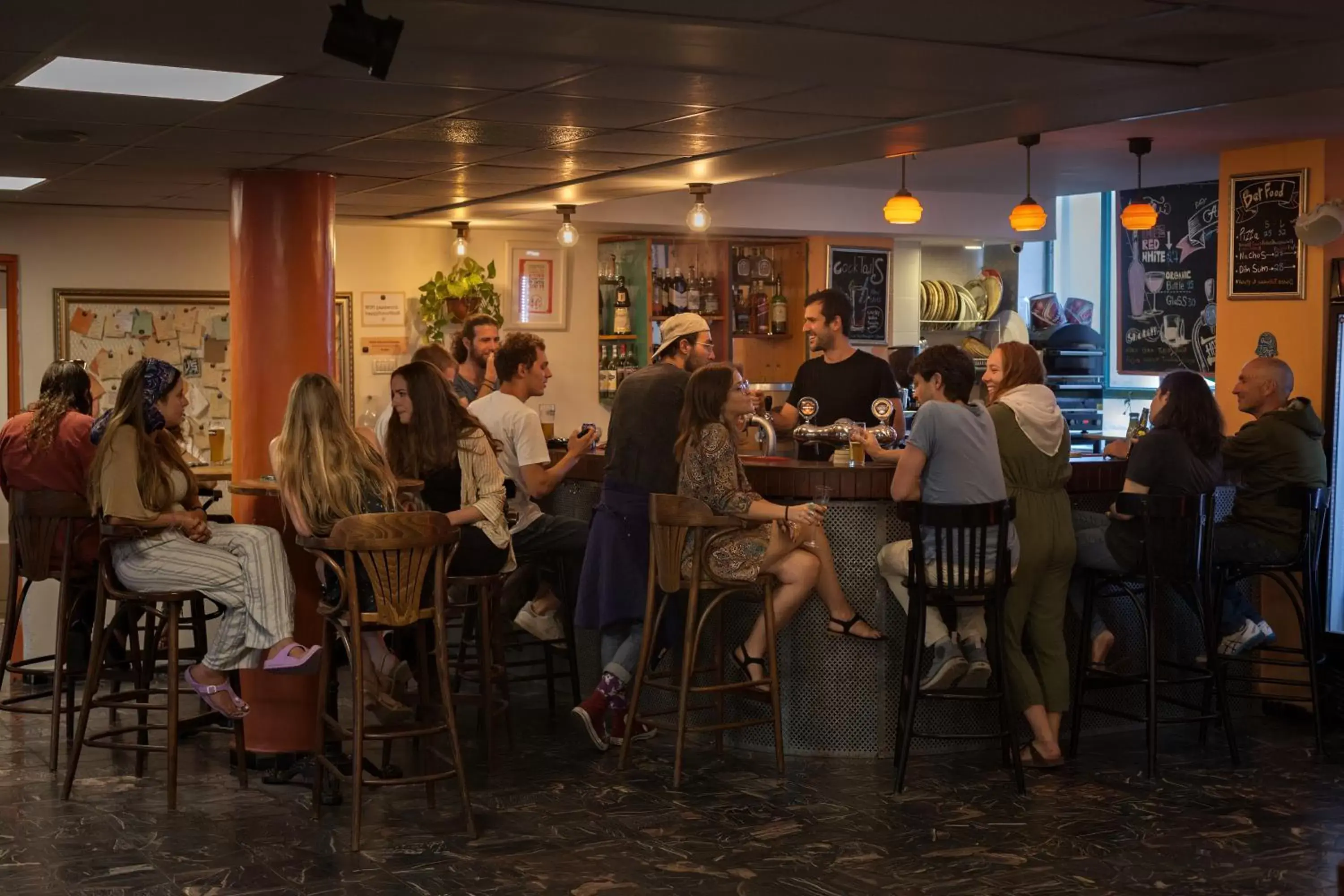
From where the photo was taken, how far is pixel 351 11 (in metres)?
3.35

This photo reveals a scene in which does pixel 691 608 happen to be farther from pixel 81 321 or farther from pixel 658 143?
pixel 81 321

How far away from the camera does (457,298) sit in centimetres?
947

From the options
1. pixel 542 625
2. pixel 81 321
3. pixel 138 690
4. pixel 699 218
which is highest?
pixel 699 218

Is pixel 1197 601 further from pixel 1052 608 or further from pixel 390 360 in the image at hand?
pixel 390 360

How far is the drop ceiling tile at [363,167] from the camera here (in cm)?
590

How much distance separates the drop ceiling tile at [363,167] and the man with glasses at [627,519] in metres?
1.38

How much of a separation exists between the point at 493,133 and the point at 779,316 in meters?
5.01

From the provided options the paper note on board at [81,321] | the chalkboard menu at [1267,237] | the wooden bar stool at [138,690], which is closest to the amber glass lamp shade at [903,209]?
the chalkboard menu at [1267,237]

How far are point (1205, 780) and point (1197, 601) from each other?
921 millimetres

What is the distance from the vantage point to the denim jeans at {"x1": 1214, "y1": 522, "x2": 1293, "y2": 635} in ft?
19.4

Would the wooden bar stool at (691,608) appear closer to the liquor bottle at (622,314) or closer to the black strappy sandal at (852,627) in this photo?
the black strappy sandal at (852,627)

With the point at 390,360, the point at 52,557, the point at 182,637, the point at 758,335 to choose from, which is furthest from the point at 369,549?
the point at 758,335

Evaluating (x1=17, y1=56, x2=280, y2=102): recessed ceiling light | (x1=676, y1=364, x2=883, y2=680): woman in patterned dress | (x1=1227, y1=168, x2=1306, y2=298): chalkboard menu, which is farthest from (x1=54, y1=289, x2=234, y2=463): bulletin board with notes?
(x1=1227, y1=168, x2=1306, y2=298): chalkboard menu

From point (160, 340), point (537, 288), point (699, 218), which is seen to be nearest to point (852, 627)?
point (699, 218)
